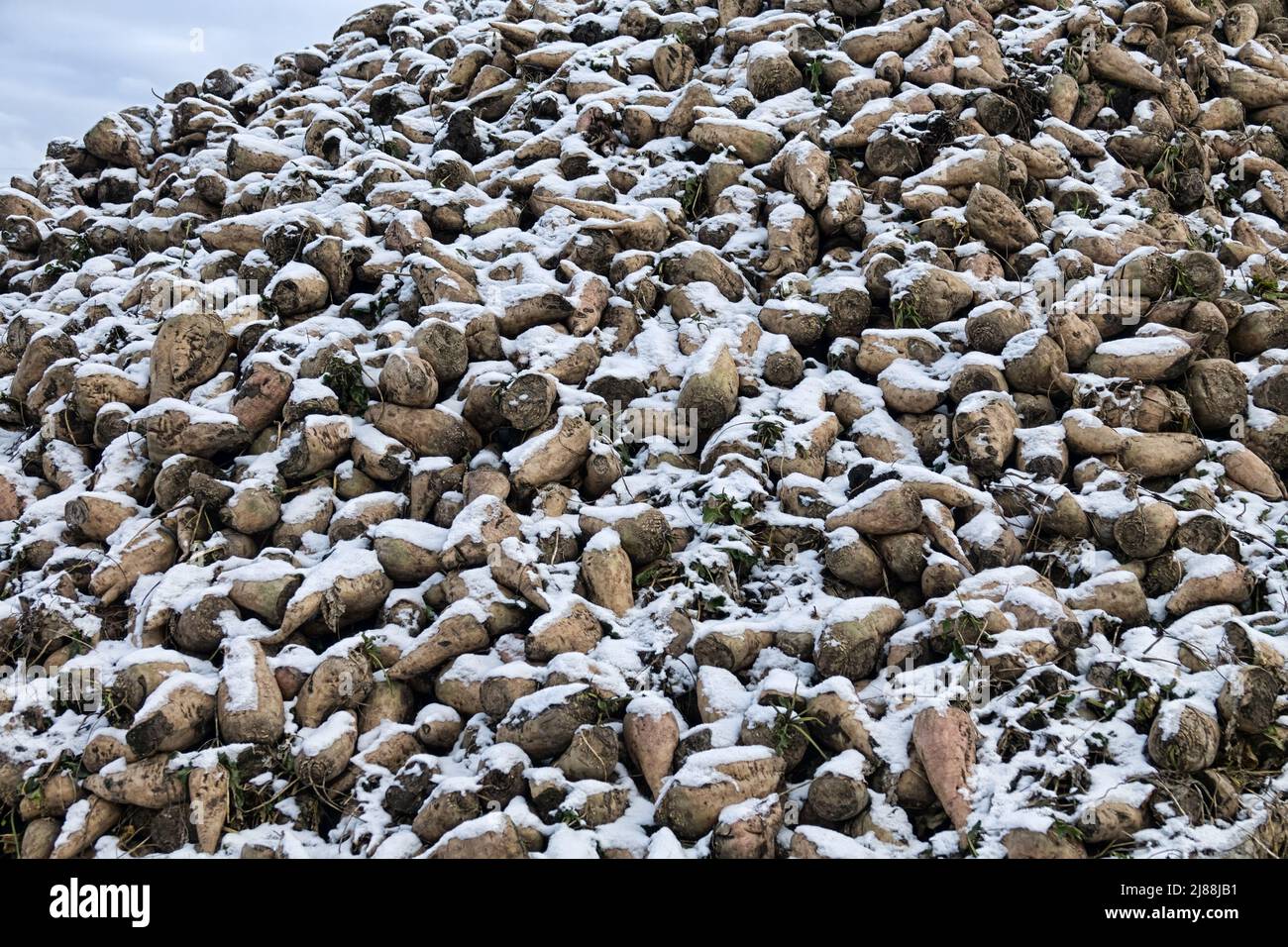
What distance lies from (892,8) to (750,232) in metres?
2.40

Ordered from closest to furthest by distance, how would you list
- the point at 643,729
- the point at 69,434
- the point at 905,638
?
the point at 643,729
the point at 905,638
the point at 69,434

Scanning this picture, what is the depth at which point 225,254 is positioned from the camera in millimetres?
6195

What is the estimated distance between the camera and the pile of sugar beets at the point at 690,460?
3.73 m

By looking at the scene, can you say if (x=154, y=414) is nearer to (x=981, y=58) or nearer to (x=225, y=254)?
(x=225, y=254)

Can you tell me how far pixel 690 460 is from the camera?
506 cm

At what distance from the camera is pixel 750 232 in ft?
20.2

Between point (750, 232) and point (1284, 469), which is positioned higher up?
point (750, 232)

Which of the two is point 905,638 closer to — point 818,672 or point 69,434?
point 818,672

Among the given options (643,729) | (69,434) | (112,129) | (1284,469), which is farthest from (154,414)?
(1284,469)

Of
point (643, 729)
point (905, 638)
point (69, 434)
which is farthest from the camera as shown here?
point (69, 434)

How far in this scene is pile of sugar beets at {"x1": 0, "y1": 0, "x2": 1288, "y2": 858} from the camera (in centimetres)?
373

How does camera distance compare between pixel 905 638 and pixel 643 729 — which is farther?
pixel 905 638
